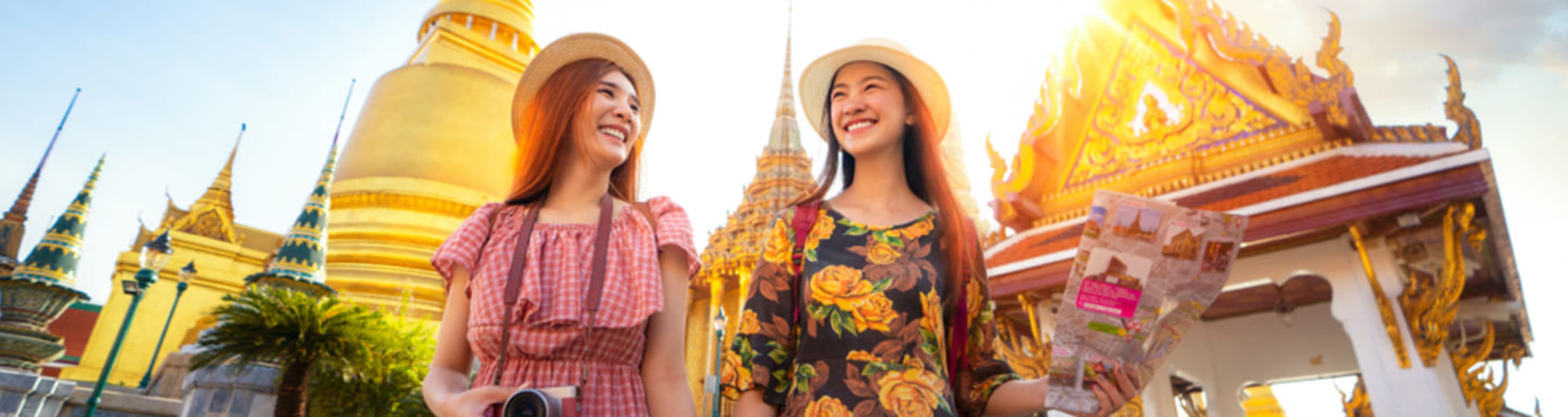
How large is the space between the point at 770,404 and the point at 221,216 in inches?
702

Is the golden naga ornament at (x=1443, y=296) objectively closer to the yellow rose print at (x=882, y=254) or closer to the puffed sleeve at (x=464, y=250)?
the yellow rose print at (x=882, y=254)

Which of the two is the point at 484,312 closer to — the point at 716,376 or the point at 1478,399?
the point at 1478,399

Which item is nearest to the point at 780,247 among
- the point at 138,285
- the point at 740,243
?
the point at 138,285

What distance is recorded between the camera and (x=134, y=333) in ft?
45.0

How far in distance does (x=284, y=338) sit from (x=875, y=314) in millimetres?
7263

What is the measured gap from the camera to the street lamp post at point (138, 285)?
737 cm

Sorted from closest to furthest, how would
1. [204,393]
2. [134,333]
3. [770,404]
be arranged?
[770,404], [204,393], [134,333]

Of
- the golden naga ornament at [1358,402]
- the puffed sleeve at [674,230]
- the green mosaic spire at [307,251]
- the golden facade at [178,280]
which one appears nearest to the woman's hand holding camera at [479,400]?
the puffed sleeve at [674,230]

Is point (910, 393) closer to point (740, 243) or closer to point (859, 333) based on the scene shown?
point (859, 333)

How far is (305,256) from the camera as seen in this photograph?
10078mm

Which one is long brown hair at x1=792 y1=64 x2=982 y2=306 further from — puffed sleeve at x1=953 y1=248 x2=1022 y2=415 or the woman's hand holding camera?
the woman's hand holding camera

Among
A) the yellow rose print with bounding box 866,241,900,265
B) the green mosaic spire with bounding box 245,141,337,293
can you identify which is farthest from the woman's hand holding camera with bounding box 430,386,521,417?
the green mosaic spire with bounding box 245,141,337,293

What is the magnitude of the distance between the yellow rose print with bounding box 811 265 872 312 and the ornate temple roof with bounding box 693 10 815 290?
43.9 feet

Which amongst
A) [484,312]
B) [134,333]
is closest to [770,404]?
[484,312]
